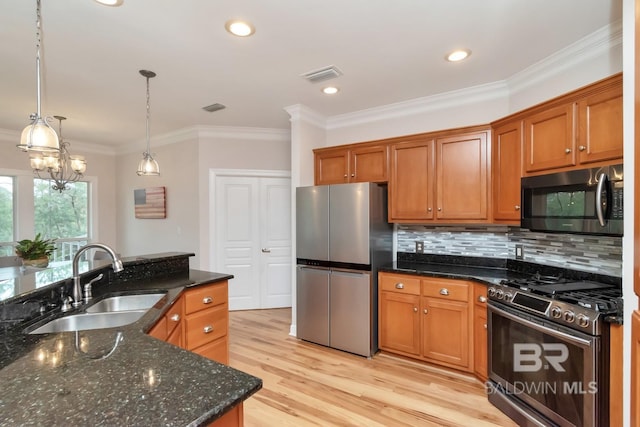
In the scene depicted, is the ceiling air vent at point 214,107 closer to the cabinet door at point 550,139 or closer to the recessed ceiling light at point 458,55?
the recessed ceiling light at point 458,55

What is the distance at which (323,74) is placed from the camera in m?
2.68

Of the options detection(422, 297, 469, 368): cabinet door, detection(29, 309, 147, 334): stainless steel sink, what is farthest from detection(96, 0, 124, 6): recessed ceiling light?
detection(422, 297, 469, 368): cabinet door

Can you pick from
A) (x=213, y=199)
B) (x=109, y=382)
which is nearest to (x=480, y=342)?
(x=109, y=382)

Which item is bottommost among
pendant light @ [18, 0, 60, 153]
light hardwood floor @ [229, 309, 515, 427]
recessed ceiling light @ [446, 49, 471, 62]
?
light hardwood floor @ [229, 309, 515, 427]

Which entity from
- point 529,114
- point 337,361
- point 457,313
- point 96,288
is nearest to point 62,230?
point 96,288

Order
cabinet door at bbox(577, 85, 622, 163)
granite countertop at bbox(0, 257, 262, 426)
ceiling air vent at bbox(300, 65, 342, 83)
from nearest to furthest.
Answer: granite countertop at bbox(0, 257, 262, 426)
cabinet door at bbox(577, 85, 622, 163)
ceiling air vent at bbox(300, 65, 342, 83)

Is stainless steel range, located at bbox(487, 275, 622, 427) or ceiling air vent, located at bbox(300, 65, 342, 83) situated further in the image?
ceiling air vent, located at bbox(300, 65, 342, 83)

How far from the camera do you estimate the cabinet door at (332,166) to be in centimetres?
346

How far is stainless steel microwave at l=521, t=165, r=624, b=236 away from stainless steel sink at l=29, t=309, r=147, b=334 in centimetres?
263

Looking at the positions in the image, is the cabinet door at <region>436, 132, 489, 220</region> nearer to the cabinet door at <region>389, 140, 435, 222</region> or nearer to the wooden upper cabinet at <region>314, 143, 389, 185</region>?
the cabinet door at <region>389, 140, 435, 222</region>

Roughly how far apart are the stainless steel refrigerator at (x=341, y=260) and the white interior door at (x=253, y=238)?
1191 millimetres

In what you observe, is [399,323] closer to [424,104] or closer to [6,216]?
[424,104]

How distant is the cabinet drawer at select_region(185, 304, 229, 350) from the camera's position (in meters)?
2.23

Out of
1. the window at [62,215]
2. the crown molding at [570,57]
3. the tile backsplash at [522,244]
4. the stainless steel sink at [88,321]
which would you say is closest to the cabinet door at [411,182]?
the tile backsplash at [522,244]
